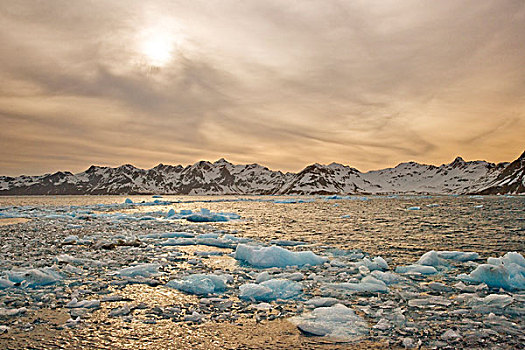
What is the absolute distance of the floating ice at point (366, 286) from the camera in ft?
24.8

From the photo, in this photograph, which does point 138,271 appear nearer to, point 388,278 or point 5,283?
point 5,283

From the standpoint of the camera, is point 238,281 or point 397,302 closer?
point 397,302

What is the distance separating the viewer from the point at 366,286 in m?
7.64

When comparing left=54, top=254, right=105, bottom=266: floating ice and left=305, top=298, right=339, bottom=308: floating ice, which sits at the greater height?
left=305, top=298, right=339, bottom=308: floating ice

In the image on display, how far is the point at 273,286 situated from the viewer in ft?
24.4

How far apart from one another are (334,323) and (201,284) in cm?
339

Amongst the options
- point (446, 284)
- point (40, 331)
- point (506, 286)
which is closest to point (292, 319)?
point (40, 331)

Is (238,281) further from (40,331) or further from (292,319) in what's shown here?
(40,331)

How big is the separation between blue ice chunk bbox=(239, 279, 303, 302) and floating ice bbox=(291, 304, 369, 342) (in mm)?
1177

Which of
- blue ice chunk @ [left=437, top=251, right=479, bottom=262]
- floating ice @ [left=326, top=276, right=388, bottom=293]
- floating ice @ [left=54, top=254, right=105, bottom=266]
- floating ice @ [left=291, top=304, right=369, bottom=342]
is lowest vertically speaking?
floating ice @ [left=54, top=254, right=105, bottom=266]

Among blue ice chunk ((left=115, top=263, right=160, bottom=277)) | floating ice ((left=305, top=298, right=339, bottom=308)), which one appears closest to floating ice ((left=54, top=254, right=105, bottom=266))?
blue ice chunk ((left=115, top=263, right=160, bottom=277))

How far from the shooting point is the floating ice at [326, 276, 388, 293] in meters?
7.55

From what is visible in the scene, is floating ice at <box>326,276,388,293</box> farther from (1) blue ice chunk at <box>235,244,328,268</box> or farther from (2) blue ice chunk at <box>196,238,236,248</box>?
(2) blue ice chunk at <box>196,238,236,248</box>

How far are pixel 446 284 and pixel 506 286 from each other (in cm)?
137
